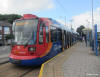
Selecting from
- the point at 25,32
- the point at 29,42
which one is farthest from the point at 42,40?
the point at 25,32

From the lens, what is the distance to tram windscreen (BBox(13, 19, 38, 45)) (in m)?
6.63

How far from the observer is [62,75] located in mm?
4773

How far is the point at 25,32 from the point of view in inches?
267

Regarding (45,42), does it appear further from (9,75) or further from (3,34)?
(3,34)

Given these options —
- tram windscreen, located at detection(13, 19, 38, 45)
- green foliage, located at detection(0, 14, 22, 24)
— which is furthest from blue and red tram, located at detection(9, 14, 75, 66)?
green foliage, located at detection(0, 14, 22, 24)

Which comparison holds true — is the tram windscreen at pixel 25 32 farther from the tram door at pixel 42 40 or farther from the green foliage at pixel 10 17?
the green foliage at pixel 10 17

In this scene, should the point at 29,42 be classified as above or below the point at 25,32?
below

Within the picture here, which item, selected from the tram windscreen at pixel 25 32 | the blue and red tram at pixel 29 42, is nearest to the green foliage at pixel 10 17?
the tram windscreen at pixel 25 32

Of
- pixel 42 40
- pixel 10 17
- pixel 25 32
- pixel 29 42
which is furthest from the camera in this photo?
pixel 10 17

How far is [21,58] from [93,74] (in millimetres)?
3899

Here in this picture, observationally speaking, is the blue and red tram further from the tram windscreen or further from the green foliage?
the green foliage

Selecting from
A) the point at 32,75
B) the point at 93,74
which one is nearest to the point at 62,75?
the point at 93,74

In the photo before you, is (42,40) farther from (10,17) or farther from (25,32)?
(10,17)

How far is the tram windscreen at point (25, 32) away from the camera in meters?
6.63
